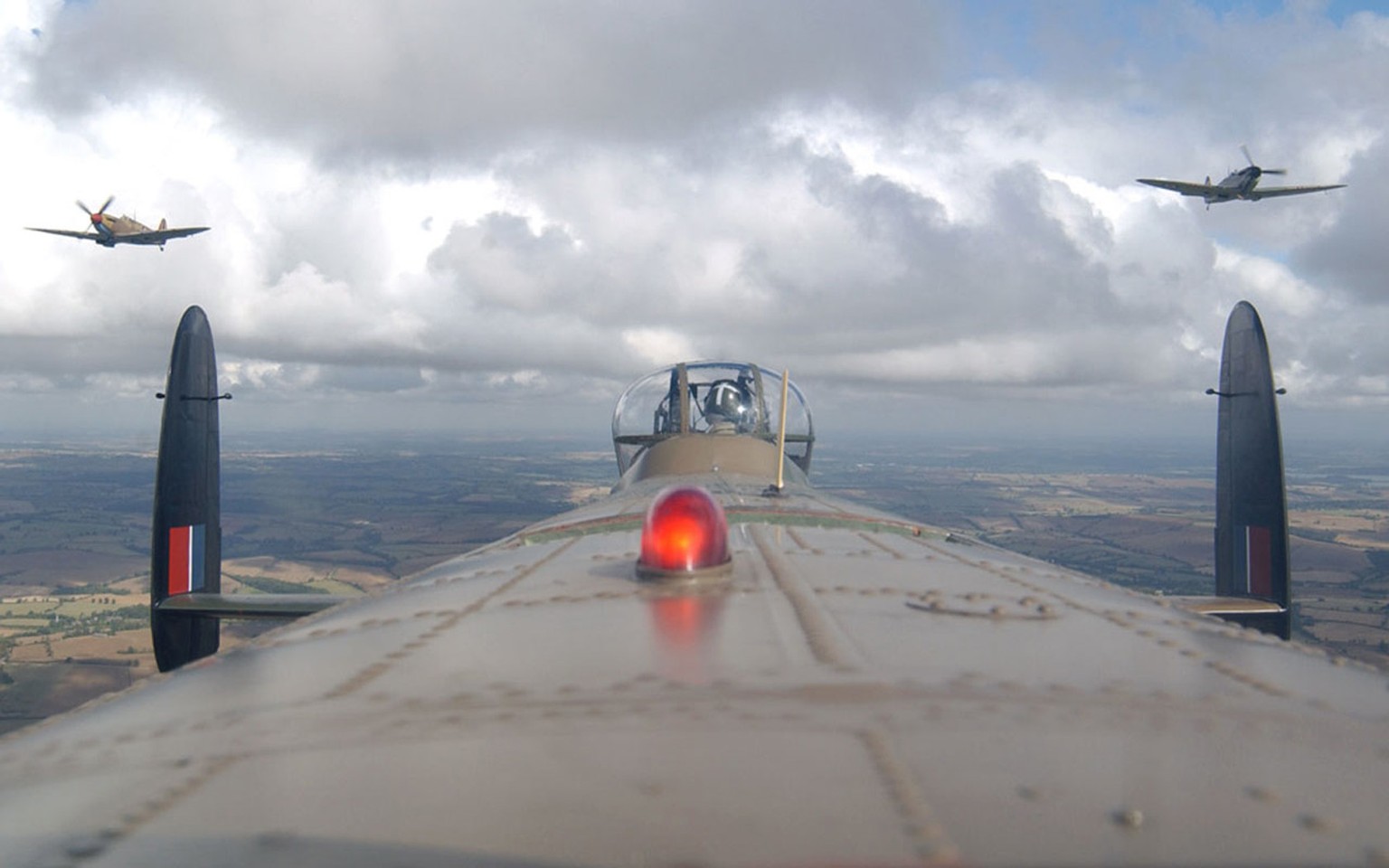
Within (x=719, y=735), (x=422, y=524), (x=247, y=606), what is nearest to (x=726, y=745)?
(x=719, y=735)

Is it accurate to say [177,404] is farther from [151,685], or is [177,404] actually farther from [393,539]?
[393,539]

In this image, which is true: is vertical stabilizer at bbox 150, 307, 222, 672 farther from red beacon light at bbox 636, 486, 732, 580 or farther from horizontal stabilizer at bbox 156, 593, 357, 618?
red beacon light at bbox 636, 486, 732, 580

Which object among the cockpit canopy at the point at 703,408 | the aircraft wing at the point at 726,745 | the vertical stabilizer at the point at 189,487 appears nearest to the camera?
the aircraft wing at the point at 726,745

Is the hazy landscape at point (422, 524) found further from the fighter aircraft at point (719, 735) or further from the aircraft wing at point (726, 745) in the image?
the aircraft wing at point (726, 745)

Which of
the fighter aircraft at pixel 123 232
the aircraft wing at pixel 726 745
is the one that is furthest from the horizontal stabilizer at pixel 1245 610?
the fighter aircraft at pixel 123 232

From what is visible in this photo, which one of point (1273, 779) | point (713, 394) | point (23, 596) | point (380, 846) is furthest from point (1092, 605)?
point (23, 596)

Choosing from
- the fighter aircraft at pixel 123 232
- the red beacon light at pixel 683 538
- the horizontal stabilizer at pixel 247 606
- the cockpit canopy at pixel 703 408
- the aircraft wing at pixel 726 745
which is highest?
the fighter aircraft at pixel 123 232

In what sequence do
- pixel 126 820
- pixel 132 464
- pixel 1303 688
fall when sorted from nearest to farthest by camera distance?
pixel 126 820 < pixel 1303 688 < pixel 132 464

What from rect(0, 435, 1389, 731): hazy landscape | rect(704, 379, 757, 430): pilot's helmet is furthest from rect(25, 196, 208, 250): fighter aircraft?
rect(704, 379, 757, 430): pilot's helmet
